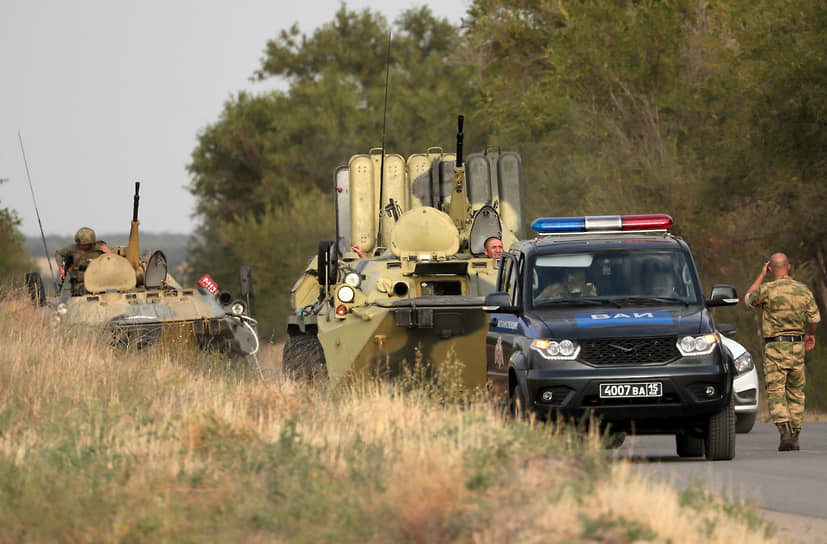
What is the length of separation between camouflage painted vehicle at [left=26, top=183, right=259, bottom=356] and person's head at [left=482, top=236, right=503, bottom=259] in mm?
4756

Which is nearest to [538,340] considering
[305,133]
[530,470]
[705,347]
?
[705,347]

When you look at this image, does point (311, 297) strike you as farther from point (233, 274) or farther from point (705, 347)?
point (233, 274)

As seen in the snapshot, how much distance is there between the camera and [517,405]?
1275 centimetres

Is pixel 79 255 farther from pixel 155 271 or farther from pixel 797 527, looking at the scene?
pixel 797 527

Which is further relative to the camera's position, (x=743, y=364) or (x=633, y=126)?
(x=633, y=126)

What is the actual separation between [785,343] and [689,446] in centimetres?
191

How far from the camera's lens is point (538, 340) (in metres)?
13.0

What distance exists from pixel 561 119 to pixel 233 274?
2418 cm

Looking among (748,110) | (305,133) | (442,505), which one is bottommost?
(442,505)

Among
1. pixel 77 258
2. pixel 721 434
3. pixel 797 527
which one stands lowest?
pixel 797 527

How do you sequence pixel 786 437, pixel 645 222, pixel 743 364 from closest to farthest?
pixel 645 222 → pixel 786 437 → pixel 743 364

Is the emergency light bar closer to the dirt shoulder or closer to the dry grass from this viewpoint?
the dry grass

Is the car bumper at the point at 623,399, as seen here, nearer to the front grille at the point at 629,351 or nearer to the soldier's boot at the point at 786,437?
the front grille at the point at 629,351

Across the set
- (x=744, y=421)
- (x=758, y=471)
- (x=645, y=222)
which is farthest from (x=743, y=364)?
(x=758, y=471)
